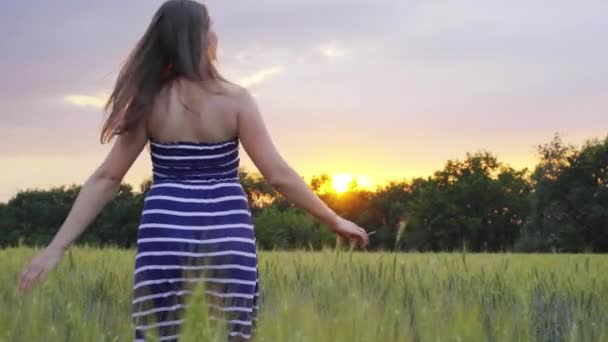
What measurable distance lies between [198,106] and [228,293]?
629mm

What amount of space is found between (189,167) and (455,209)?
56.1 meters

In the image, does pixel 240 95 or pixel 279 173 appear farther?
pixel 279 173

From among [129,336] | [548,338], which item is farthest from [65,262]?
[548,338]

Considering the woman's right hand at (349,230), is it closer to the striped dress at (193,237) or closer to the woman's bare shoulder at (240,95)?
the striped dress at (193,237)

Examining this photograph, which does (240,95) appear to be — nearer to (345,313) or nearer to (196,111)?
(196,111)

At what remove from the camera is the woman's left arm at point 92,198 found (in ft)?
9.37

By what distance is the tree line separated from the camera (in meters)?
41.9

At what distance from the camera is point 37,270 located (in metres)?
2.86

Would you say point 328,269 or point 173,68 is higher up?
point 173,68

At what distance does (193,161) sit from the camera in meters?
2.76

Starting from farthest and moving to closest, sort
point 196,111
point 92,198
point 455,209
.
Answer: point 455,209 < point 92,198 < point 196,111

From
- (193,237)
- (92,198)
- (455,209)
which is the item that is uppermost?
(455,209)

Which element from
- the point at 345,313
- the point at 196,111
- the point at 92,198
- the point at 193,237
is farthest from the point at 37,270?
the point at 345,313

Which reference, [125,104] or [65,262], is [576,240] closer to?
[65,262]
